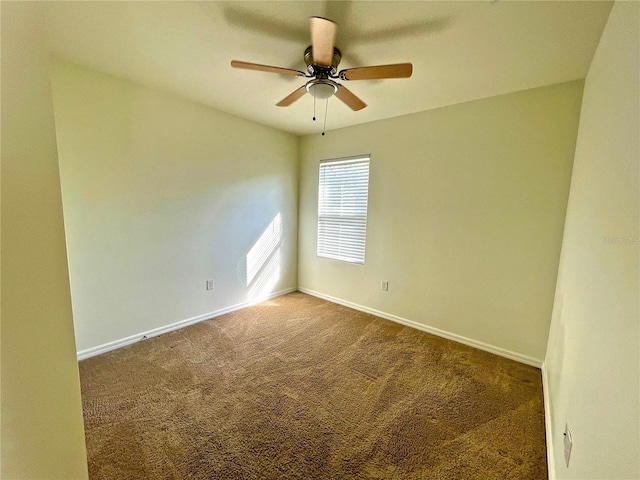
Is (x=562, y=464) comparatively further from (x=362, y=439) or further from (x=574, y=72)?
(x=574, y=72)

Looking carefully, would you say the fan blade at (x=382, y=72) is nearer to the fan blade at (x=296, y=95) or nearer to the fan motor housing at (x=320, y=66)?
the fan motor housing at (x=320, y=66)

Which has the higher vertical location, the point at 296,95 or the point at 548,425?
the point at 296,95

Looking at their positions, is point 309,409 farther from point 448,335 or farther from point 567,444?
point 448,335

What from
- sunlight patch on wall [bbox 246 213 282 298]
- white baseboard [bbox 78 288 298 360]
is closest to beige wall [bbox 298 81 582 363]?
sunlight patch on wall [bbox 246 213 282 298]

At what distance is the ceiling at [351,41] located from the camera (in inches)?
56.7

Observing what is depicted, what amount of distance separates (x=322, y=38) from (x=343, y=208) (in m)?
2.30

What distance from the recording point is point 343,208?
3600 mm

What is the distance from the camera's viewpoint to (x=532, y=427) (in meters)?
1.67

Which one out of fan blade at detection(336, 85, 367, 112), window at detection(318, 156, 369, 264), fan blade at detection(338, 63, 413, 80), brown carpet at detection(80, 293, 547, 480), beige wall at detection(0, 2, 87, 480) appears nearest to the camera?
beige wall at detection(0, 2, 87, 480)

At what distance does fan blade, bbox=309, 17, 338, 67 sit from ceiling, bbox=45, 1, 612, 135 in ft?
0.57

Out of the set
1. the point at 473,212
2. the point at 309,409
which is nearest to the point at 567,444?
the point at 309,409

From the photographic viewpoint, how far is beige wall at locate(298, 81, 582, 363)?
222cm

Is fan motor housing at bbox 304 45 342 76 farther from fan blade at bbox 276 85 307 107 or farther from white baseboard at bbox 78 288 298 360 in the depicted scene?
white baseboard at bbox 78 288 298 360

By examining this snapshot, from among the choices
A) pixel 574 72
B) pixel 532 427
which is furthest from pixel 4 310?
pixel 574 72
